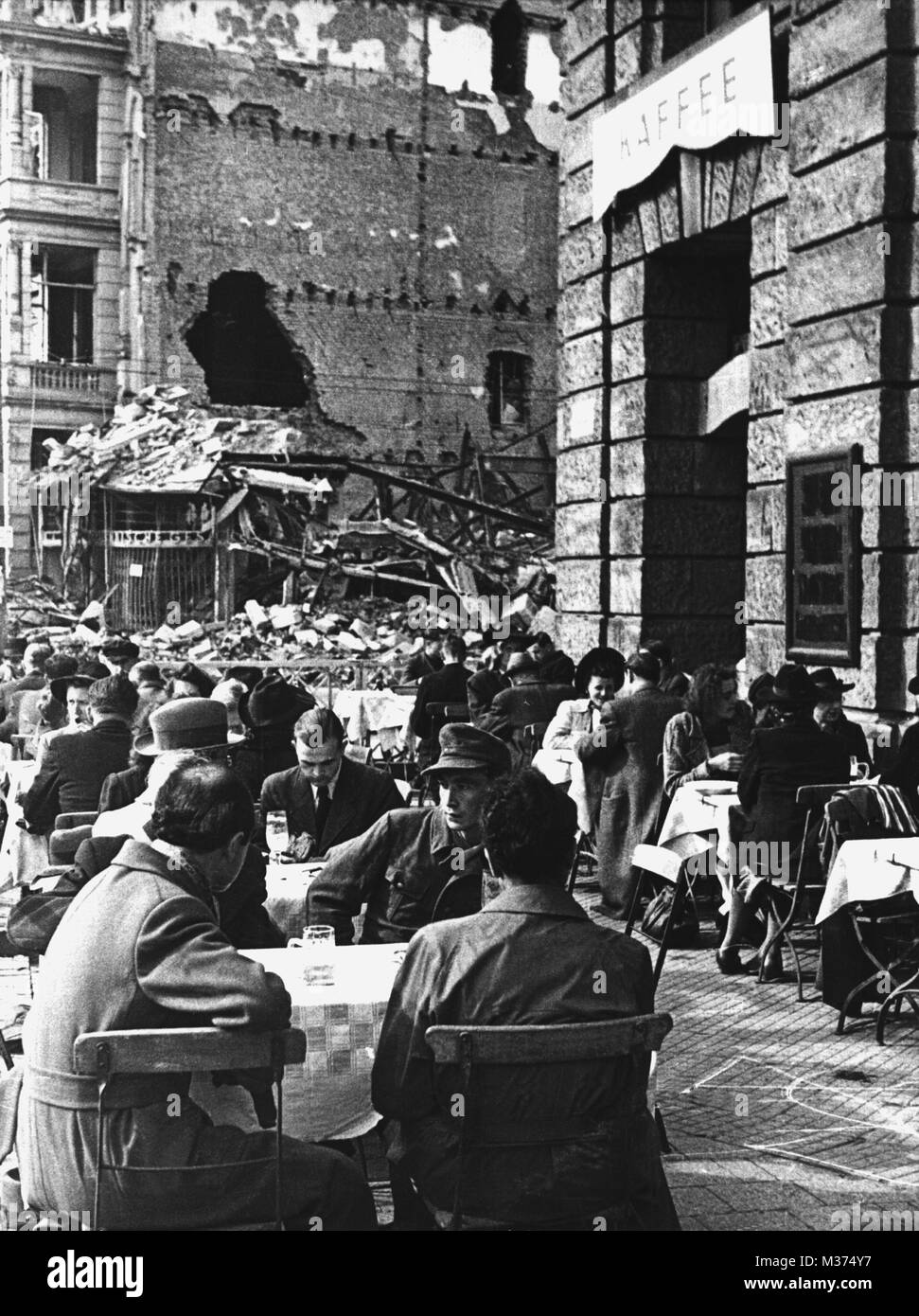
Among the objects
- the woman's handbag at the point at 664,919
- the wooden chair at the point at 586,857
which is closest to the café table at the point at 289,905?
the woman's handbag at the point at 664,919

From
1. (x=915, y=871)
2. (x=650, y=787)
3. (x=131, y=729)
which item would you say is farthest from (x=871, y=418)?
(x=131, y=729)

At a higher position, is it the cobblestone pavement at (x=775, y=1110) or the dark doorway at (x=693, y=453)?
the dark doorway at (x=693, y=453)

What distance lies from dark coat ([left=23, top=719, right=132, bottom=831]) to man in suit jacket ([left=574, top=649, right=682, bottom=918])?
319cm

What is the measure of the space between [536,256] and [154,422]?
1082cm

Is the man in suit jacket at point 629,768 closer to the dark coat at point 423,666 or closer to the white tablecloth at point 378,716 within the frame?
the dark coat at point 423,666

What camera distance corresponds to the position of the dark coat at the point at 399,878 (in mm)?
5656

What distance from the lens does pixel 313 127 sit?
34.3m

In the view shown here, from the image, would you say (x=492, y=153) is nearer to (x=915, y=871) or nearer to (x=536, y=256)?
(x=536, y=256)

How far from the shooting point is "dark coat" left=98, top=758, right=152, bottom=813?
7172 mm

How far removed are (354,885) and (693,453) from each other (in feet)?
30.8

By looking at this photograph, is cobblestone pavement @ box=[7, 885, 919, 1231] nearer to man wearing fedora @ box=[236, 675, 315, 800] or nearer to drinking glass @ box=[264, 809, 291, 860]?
drinking glass @ box=[264, 809, 291, 860]

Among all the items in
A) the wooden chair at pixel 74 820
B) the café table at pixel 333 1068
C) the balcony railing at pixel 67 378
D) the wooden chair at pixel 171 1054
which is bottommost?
the café table at pixel 333 1068

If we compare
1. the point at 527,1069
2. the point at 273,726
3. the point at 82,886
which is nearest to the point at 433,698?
the point at 273,726

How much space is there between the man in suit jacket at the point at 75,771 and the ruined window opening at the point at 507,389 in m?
28.4
